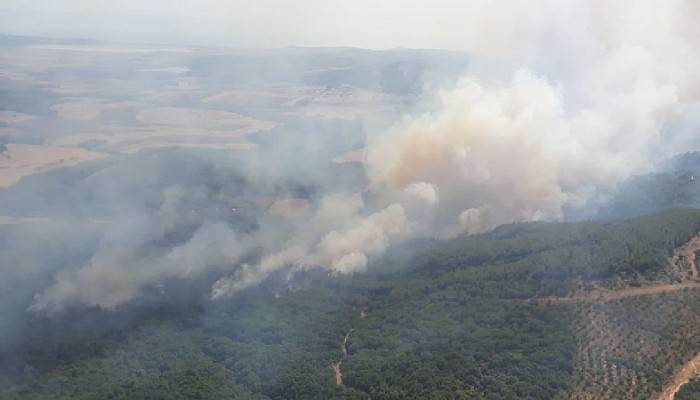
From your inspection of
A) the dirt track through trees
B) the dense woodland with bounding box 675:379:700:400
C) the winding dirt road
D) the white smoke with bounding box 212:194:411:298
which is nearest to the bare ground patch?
the white smoke with bounding box 212:194:411:298

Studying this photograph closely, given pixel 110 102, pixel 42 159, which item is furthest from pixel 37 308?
pixel 110 102

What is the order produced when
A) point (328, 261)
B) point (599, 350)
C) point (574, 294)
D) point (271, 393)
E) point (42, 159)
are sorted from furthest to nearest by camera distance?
1. point (42, 159)
2. point (328, 261)
3. point (574, 294)
4. point (271, 393)
5. point (599, 350)

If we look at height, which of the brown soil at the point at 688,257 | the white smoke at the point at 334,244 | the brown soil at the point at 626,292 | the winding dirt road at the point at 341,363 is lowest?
the winding dirt road at the point at 341,363

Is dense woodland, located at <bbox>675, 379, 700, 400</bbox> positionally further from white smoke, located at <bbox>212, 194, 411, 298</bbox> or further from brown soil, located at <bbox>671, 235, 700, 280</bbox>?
white smoke, located at <bbox>212, 194, 411, 298</bbox>

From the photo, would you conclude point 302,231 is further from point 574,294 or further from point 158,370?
point 574,294

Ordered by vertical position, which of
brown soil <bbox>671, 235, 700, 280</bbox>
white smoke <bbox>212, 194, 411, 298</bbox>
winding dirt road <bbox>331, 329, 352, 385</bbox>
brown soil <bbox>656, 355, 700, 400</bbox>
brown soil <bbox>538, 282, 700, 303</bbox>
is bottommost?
winding dirt road <bbox>331, 329, 352, 385</bbox>

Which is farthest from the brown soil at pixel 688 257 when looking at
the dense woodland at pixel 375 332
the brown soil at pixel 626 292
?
the brown soil at pixel 626 292

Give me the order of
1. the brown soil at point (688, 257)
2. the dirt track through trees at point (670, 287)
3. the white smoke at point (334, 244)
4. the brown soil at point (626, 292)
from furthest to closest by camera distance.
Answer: the white smoke at point (334, 244)
the brown soil at point (688, 257)
the dirt track through trees at point (670, 287)
the brown soil at point (626, 292)

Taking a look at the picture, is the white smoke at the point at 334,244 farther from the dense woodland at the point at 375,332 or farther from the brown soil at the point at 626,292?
the brown soil at the point at 626,292
